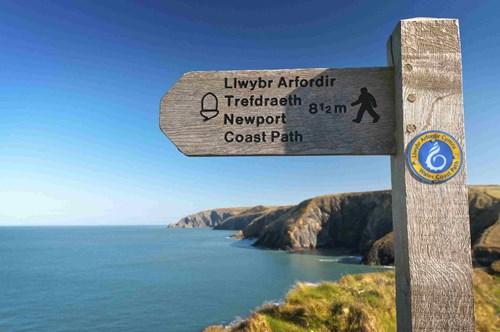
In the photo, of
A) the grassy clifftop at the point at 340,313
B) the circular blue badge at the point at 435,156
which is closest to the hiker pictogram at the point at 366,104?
the circular blue badge at the point at 435,156

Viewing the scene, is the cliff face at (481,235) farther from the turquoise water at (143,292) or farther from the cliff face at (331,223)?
the cliff face at (331,223)

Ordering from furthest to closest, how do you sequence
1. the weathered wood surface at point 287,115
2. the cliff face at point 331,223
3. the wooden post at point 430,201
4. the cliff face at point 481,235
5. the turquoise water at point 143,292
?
the cliff face at point 331,223 → the cliff face at point 481,235 → the turquoise water at point 143,292 → the weathered wood surface at point 287,115 → the wooden post at point 430,201

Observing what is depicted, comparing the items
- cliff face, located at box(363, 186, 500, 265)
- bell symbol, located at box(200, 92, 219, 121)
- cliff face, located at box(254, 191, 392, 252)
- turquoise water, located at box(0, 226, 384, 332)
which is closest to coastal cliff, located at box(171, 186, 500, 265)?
cliff face, located at box(254, 191, 392, 252)

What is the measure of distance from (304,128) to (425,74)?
0.81 metres

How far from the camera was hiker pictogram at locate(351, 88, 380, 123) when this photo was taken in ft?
6.83

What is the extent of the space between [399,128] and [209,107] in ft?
4.18

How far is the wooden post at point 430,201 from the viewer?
5.91 feet

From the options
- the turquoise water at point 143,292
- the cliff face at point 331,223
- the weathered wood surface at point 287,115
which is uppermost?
the weathered wood surface at point 287,115

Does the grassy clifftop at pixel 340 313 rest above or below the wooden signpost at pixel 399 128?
below

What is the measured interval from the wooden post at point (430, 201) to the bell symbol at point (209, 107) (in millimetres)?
1218

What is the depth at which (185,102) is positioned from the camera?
2.20 metres

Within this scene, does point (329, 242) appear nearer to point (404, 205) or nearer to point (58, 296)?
point (58, 296)

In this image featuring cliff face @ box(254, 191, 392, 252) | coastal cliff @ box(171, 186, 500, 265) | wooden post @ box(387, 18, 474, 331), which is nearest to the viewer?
wooden post @ box(387, 18, 474, 331)

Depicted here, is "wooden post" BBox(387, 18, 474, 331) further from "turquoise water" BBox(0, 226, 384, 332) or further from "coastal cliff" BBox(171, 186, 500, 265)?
"coastal cliff" BBox(171, 186, 500, 265)
